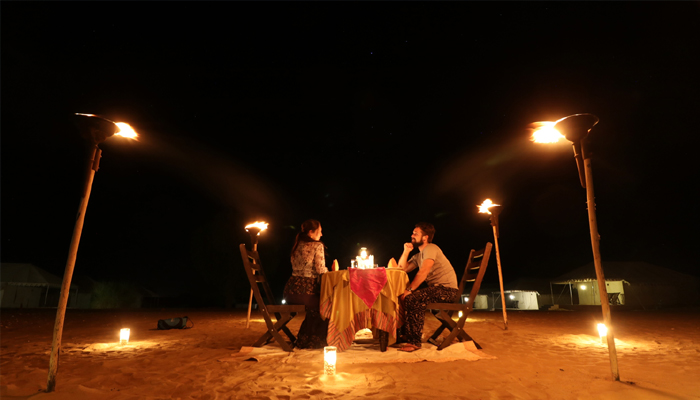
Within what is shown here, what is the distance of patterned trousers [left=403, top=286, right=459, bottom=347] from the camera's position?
4344mm

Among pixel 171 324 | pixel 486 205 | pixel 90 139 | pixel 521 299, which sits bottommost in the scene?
pixel 171 324

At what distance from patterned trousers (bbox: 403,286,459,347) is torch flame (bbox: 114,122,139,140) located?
3.48 metres

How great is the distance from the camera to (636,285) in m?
23.6

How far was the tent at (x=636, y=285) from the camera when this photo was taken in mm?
23531

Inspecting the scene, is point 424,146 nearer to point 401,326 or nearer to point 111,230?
point 401,326

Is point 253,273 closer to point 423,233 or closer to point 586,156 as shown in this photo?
point 423,233

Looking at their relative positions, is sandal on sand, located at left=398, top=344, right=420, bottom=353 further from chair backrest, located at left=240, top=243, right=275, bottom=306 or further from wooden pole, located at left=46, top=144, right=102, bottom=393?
wooden pole, located at left=46, top=144, right=102, bottom=393

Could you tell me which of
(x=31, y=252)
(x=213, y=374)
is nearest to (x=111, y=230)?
(x=31, y=252)

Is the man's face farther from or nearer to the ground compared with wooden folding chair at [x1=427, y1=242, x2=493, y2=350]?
farther from the ground

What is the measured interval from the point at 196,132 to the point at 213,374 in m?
18.5

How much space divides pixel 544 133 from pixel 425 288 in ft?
7.43

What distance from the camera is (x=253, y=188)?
26.5 m

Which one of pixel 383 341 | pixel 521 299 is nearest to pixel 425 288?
pixel 383 341

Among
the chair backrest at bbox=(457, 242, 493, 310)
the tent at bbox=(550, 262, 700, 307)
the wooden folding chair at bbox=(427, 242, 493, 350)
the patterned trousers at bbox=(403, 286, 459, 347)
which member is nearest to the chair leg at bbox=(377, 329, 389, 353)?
the patterned trousers at bbox=(403, 286, 459, 347)
